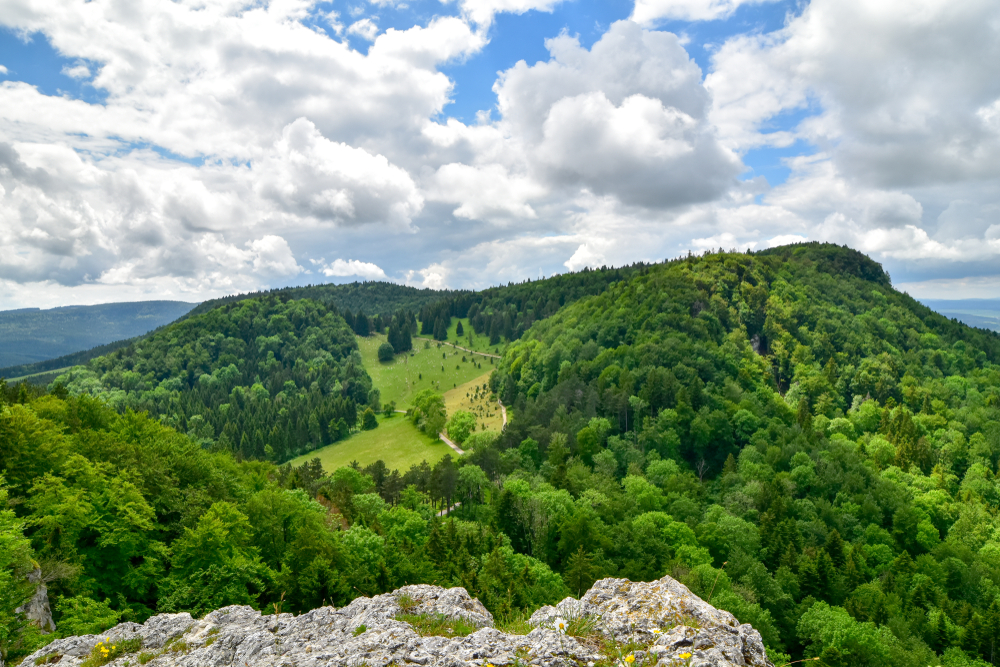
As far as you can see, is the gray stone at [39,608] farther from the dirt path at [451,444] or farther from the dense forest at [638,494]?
the dirt path at [451,444]

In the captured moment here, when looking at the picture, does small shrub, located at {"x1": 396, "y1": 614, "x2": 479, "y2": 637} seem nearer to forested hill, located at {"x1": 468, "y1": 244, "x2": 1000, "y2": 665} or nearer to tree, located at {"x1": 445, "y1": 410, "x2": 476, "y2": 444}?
forested hill, located at {"x1": 468, "y1": 244, "x2": 1000, "y2": 665}

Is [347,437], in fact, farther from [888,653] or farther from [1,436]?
[888,653]

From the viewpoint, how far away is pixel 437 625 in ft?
A: 57.4

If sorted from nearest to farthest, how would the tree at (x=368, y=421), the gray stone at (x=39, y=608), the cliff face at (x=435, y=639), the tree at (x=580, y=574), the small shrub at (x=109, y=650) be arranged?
1. the cliff face at (x=435, y=639)
2. the small shrub at (x=109, y=650)
3. the gray stone at (x=39, y=608)
4. the tree at (x=580, y=574)
5. the tree at (x=368, y=421)

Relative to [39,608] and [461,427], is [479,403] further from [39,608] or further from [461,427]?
[39,608]

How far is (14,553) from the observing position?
19969 mm

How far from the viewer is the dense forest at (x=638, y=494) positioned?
90.9 feet

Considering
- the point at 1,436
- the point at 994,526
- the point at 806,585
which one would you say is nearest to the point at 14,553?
the point at 1,436

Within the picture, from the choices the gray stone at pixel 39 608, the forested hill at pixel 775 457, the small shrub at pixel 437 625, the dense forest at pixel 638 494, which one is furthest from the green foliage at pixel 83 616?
the forested hill at pixel 775 457

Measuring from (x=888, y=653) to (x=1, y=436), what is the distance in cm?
7121

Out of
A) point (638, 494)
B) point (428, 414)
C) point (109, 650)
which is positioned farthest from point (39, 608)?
point (428, 414)

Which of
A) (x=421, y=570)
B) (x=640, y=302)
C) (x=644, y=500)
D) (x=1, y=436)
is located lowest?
(x=644, y=500)

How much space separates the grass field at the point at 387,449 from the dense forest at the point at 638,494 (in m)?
20.5

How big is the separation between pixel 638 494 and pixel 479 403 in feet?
279
